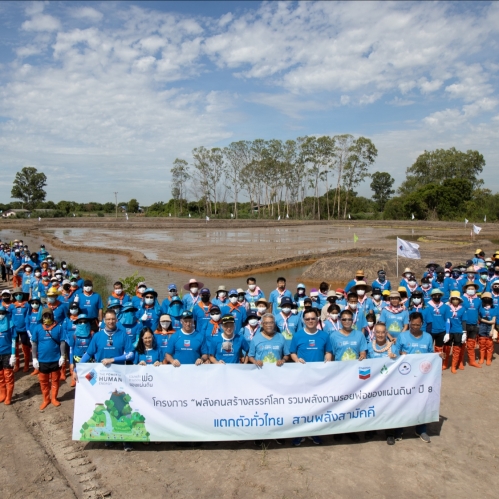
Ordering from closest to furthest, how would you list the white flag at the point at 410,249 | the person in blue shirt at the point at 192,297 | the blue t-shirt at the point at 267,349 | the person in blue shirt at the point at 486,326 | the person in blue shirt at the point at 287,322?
the blue t-shirt at the point at 267,349 → the person in blue shirt at the point at 287,322 → the person in blue shirt at the point at 192,297 → the person in blue shirt at the point at 486,326 → the white flag at the point at 410,249

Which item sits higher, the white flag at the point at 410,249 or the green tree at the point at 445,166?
the green tree at the point at 445,166

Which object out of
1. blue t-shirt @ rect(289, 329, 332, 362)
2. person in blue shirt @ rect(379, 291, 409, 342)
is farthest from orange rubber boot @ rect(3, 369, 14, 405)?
person in blue shirt @ rect(379, 291, 409, 342)

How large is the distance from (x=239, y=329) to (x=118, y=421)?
2.78 m

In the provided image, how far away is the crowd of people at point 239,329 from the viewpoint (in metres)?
6.18

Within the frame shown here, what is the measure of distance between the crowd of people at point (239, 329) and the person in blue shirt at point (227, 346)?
1cm

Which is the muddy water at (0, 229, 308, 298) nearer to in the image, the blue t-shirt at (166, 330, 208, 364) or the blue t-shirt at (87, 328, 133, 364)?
the blue t-shirt at (87, 328, 133, 364)

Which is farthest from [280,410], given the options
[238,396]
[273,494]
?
[273,494]

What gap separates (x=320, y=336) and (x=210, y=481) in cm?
234

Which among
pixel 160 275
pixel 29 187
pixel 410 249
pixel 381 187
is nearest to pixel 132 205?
pixel 29 187

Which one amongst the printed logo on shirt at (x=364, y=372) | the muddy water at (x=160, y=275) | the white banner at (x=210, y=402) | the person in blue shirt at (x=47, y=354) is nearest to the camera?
the white banner at (x=210, y=402)

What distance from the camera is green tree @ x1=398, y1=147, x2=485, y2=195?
85.5 m

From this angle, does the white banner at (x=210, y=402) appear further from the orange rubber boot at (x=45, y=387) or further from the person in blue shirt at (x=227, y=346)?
the orange rubber boot at (x=45, y=387)

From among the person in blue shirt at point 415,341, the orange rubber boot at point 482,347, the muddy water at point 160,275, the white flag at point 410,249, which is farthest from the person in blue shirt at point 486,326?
the muddy water at point 160,275

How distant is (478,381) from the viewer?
8.27 m
